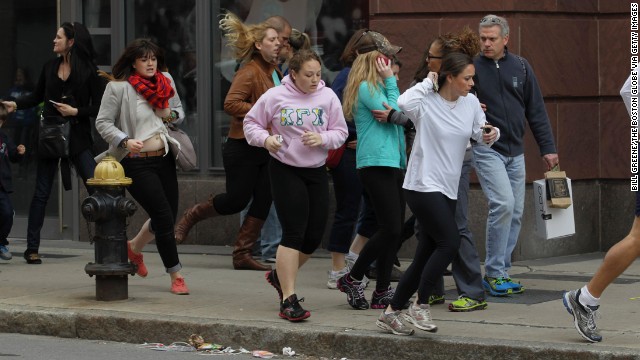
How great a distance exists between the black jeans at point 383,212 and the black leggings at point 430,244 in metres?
0.64

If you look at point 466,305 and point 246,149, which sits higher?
point 246,149

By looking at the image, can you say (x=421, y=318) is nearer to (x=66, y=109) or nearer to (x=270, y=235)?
(x=270, y=235)

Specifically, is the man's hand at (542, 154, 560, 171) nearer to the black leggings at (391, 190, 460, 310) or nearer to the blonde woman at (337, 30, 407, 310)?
the blonde woman at (337, 30, 407, 310)

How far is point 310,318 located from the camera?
844cm

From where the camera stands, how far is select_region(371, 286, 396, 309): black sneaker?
347 inches

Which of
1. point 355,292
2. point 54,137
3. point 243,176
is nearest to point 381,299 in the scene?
point 355,292

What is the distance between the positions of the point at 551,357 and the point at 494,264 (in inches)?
82.7

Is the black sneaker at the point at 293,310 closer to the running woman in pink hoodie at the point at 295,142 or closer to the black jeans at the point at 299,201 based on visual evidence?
the running woman in pink hoodie at the point at 295,142

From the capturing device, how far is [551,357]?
7.27 metres

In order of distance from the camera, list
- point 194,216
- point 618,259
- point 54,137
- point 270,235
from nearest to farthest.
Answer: point 618,259 → point 194,216 → point 54,137 → point 270,235

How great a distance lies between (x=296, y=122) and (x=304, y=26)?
4214 millimetres

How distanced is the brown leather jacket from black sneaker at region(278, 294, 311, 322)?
2.67 metres

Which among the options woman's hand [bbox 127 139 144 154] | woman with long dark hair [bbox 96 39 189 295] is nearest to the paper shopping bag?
woman with long dark hair [bbox 96 39 189 295]

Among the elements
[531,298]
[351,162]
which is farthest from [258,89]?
[531,298]
